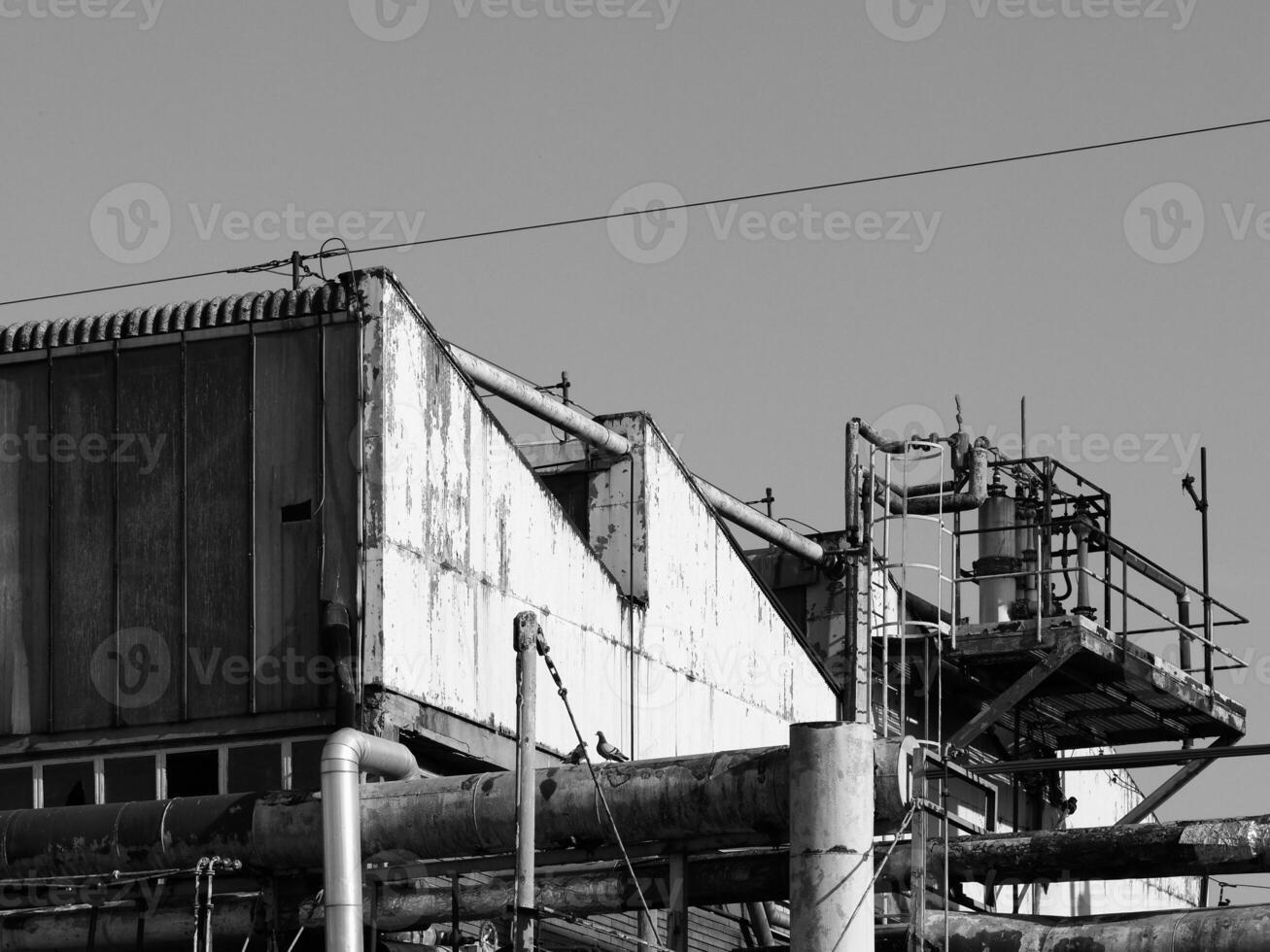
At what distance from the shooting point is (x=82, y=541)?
2125cm

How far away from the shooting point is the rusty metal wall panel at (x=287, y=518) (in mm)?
20266

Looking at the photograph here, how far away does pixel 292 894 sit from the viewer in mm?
18219

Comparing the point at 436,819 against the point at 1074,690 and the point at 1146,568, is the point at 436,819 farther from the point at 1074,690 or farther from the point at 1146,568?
the point at 1146,568

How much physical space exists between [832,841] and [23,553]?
10207mm

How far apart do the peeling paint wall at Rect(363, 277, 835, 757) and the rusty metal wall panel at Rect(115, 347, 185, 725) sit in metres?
2.22

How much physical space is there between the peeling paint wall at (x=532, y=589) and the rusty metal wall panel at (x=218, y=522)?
1440 mm

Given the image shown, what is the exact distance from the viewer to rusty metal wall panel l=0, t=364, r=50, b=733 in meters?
Answer: 21.2

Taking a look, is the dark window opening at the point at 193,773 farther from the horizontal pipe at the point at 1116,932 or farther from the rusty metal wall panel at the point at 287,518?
the horizontal pipe at the point at 1116,932

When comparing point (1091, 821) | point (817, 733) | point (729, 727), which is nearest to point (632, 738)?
point (729, 727)

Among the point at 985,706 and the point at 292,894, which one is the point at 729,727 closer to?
the point at 985,706

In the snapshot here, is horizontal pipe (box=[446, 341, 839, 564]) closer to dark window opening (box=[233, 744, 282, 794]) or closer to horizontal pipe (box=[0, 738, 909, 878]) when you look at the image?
dark window opening (box=[233, 744, 282, 794])

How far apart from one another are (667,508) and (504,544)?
4.10 meters

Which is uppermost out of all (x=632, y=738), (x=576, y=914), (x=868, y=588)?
(x=868, y=588)

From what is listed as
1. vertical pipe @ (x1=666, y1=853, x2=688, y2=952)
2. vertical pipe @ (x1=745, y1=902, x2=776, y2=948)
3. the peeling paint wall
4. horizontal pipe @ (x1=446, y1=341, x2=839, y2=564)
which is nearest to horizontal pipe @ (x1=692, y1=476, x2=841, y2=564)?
horizontal pipe @ (x1=446, y1=341, x2=839, y2=564)
